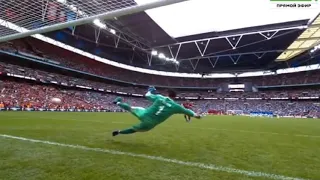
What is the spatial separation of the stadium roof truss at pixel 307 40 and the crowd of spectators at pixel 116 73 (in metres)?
18.6

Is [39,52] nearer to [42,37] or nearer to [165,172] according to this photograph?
[42,37]

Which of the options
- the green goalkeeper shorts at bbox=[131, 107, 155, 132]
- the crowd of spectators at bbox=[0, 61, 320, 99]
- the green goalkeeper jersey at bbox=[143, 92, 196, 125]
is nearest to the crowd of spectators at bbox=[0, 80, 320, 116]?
the crowd of spectators at bbox=[0, 61, 320, 99]

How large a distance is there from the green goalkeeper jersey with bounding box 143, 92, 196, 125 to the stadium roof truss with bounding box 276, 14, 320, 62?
996 inches

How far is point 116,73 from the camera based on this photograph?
58.8m

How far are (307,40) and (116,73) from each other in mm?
39871

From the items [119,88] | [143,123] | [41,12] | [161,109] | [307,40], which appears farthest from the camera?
[119,88]

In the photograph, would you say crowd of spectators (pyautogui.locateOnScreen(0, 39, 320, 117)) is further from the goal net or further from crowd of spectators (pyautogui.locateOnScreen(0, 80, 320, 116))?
the goal net

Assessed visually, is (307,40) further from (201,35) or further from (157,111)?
(157,111)

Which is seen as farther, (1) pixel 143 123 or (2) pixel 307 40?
(2) pixel 307 40

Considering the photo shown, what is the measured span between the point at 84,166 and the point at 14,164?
112 centimetres

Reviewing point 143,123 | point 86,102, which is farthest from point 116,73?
point 143,123

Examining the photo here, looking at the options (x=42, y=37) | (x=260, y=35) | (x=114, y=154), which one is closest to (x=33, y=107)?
(x=42, y=37)

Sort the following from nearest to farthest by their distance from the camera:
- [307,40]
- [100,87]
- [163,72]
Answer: [307,40], [100,87], [163,72]

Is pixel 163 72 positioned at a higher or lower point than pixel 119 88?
higher
